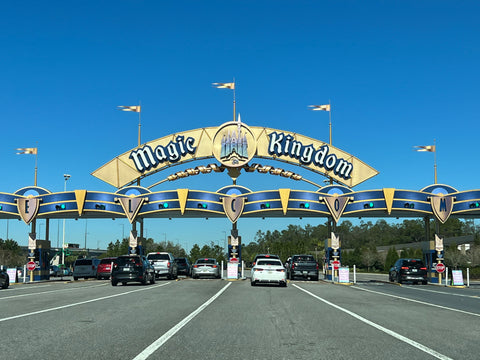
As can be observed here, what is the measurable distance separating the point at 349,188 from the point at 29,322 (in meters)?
32.3

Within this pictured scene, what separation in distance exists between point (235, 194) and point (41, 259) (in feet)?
55.7

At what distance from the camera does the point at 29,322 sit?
11.3 meters

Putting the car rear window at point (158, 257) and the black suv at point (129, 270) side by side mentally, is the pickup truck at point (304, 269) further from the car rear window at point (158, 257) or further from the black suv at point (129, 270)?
the black suv at point (129, 270)

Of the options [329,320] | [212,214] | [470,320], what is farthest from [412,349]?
[212,214]

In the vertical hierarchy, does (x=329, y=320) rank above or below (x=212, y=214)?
below

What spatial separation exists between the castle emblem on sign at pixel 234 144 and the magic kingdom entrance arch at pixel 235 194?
78 mm

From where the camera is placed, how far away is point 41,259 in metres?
42.4

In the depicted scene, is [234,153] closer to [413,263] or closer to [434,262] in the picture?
[413,263]

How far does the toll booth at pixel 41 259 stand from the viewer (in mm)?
42156

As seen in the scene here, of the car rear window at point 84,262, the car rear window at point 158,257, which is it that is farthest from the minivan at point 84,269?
the car rear window at point 158,257

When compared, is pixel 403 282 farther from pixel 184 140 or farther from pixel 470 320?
pixel 470 320

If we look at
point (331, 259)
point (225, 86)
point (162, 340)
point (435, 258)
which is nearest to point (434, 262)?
point (435, 258)

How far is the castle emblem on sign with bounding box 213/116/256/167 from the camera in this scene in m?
40.6

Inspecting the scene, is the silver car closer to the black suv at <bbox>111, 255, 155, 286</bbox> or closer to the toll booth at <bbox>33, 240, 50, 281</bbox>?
the black suv at <bbox>111, 255, 155, 286</bbox>
